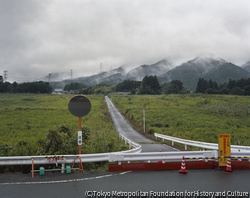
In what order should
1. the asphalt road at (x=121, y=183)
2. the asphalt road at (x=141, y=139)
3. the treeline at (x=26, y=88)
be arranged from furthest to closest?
1. the treeline at (x=26, y=88)
2. the asphalt road at (x=141, y=139)
3. the asphalt road at (x=121, y=183)

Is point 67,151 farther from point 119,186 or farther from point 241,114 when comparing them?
point 241,114

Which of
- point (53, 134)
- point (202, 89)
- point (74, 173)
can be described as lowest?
point (74, 173)

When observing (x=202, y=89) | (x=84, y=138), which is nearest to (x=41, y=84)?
(x=202, y=89)

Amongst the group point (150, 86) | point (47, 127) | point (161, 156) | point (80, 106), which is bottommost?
point (47, 127)

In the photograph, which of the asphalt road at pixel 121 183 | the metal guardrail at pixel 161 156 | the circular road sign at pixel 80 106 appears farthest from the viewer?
the circular road sign at pixel 80 106

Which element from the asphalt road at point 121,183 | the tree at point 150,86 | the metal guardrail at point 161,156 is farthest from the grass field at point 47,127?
the tree at point 150,86

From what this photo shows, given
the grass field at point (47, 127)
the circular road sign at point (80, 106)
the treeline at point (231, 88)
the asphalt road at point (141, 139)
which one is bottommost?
the asphalt road at point (141, 139)

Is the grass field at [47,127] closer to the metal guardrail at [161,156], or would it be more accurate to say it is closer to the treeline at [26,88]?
the metal guardrail at [161,156]

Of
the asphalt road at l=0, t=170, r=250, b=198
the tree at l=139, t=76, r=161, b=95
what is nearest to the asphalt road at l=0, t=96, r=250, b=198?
the asphalt road at l=0, t=170, r=250, b=198

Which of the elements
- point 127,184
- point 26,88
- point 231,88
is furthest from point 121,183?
point 26,88

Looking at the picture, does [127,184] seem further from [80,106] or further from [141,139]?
[141,139]

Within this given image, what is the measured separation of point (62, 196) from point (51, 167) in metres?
2.97

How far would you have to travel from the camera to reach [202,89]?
118 meters

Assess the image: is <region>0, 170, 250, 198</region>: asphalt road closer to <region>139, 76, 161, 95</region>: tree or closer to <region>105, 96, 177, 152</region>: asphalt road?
<region>105, 96, 177, 152</region>: asphalt road
